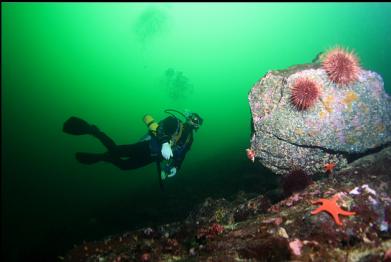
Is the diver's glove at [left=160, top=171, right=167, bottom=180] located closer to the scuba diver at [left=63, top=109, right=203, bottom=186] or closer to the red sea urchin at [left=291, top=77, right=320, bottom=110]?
the scuba diver at [left=63, top=109, right=203, bottom=186]

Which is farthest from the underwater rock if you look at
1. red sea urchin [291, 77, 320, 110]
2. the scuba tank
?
the scuba tank

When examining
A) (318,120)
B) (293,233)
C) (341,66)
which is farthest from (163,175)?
(341,66)

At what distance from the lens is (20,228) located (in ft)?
81.9

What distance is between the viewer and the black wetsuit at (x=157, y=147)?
10508 mm

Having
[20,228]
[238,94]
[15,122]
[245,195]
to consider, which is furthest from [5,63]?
[245,195]

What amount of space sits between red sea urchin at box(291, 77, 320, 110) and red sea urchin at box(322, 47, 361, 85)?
0.62 m

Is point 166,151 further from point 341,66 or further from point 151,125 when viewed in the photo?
point 341,66

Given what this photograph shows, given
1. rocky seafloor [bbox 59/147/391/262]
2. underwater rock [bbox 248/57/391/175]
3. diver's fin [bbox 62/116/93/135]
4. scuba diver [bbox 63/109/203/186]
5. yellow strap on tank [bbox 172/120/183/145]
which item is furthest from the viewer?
diver's fin [bbox 62/116/93/135]

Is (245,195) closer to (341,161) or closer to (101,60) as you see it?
(341,161)

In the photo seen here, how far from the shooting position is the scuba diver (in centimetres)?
1032

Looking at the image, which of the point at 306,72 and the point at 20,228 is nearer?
the point at 306,72

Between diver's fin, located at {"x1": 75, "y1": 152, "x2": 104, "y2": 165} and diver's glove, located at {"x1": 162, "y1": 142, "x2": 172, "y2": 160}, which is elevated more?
diver's fin, located at {"x1": 75, "y1": 152, "x2": 104, "y2": 165}

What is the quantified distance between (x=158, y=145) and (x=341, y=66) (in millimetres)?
6800

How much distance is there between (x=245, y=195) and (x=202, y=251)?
5.31 meters
